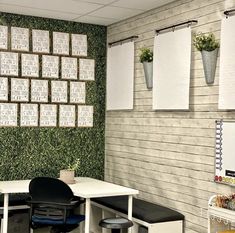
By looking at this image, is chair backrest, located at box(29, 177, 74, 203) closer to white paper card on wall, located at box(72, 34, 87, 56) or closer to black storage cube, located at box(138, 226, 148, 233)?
black storage cube, located at box(138, 226, 148, 233)

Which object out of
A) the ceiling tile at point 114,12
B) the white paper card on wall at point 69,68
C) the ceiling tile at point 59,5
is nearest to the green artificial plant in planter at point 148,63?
the ceiling tile at point 114,12

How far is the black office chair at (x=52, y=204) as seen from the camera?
4.19 meters

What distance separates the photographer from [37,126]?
5629 mm

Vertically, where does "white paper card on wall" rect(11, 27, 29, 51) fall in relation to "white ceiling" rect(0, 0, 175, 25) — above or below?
below

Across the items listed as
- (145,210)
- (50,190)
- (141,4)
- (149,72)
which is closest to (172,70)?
(149,72)

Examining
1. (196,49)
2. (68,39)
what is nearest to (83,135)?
(68,39)

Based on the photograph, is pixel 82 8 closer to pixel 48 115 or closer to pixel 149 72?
pixel 149 72

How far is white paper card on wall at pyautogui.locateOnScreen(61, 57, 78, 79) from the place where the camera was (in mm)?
5770

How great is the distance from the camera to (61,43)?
5.75 meters

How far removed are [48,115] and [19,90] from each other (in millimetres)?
468

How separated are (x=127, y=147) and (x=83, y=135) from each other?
0.67 meters

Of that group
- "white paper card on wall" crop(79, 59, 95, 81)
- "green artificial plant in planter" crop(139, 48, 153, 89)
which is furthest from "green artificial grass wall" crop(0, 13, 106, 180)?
"green artificial plant in planter" crop(139, 48, 153, 89)

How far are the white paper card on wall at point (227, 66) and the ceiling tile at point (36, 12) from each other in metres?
2.11

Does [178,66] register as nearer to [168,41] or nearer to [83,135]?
[168,41]
